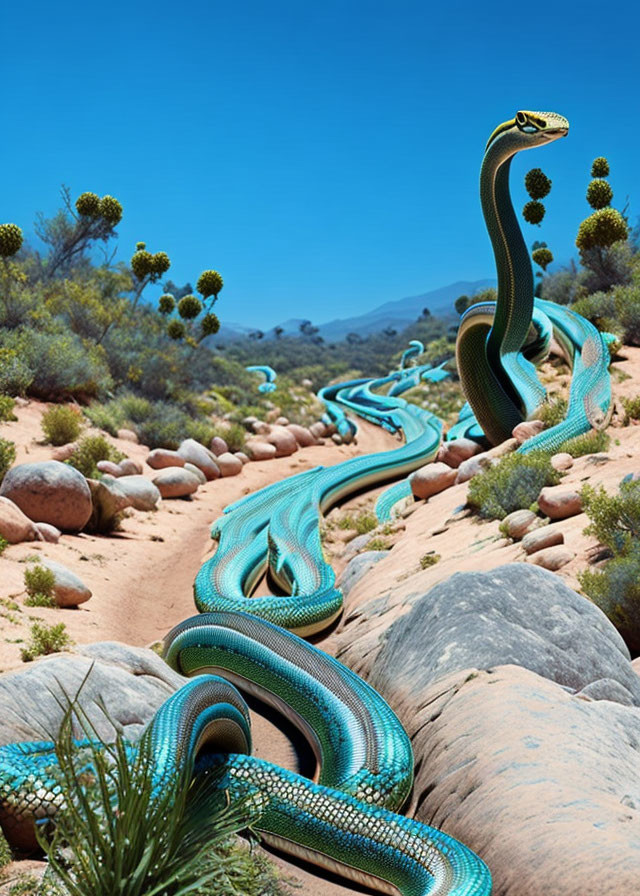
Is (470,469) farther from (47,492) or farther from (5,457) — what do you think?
(5,457)

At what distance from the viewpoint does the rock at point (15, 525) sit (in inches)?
373

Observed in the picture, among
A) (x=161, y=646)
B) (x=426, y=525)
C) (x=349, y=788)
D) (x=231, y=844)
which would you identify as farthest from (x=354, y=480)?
(x=231, y=844)

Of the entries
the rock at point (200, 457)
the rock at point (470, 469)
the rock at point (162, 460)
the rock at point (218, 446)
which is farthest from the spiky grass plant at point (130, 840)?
the rock at point (218, 446)

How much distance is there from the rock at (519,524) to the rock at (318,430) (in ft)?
50.8

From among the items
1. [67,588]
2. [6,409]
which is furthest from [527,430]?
[6,409]

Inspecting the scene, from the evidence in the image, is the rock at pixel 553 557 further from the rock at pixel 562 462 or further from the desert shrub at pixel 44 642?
the desert shrub at pixel 44 642

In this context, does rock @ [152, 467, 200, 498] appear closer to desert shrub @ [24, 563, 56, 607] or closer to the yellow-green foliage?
desert shrub @ [24, 563, 56, 607]

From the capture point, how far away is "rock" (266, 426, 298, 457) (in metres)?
21.3

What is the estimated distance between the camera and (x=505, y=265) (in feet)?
47.1

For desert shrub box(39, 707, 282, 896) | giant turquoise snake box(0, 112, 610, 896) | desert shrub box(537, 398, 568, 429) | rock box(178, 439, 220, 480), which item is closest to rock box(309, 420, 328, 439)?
rock box(178, 439, 220, 480)

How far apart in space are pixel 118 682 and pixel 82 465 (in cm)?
860

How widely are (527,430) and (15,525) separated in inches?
299

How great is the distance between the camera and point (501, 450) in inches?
489

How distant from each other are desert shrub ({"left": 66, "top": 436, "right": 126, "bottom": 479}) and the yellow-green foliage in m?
8.50
